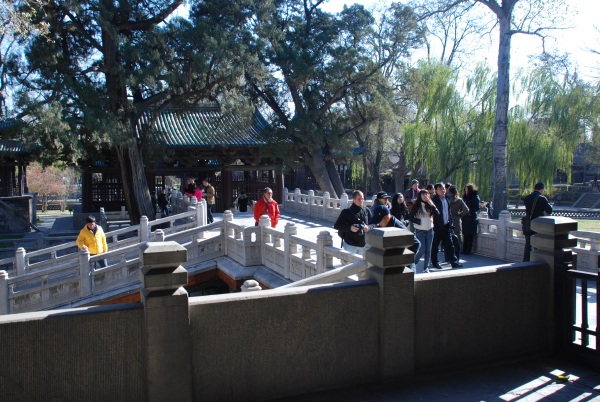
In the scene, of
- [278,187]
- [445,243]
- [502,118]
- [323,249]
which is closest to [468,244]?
[445,243]

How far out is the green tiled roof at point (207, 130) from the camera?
23.3m

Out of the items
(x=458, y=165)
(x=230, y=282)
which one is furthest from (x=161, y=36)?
(x=458, y=165)

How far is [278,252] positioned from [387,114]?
1557cm

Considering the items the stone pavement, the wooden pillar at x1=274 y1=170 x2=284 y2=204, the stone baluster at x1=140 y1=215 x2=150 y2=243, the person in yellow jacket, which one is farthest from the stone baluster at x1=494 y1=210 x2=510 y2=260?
the wooden pillar at x1=274 y1=170 x2=284 y2=204

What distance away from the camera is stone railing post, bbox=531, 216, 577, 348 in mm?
4887

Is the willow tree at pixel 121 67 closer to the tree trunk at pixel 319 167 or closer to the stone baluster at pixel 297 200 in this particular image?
the stone baluster at pixel 297 200

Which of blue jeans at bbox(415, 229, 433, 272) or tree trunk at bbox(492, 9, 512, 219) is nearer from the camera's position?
blue jeans at bbox(415, 229, 433, 272)

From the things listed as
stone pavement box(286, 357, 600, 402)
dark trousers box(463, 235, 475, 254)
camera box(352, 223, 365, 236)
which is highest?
camera box(352, 223, 365, 236)

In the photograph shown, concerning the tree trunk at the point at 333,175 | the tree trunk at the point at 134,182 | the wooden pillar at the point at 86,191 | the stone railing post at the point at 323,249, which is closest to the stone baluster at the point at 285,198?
the tree trunk at the point at 333,175

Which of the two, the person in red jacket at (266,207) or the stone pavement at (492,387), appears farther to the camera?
the person in red jacket at (266,207)

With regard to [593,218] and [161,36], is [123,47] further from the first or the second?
[593,218]

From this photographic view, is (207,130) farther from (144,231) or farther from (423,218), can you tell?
(423,218)

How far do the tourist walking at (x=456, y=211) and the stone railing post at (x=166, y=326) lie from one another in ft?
22.5

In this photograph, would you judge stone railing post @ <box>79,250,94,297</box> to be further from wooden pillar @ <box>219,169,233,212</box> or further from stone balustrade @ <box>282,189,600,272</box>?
wooden pillar @ <box>219,169,233,212</box>
